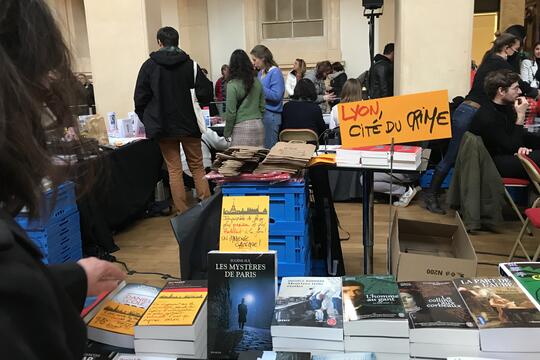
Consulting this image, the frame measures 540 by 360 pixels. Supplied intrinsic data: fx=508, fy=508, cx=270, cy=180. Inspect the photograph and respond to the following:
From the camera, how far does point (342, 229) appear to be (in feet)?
13.4

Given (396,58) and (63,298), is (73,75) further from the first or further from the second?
(396,58)

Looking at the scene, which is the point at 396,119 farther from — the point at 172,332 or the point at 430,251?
the point at 172,332

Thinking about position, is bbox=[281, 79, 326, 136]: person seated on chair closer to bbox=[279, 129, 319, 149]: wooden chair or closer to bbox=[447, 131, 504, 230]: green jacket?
bbox=[279, 129, 319, 149]: wooden chair

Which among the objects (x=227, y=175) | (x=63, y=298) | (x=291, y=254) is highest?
(x=63, y=298)

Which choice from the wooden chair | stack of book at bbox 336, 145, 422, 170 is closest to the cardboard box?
stack of book at bbox 336, 145, 422, 170

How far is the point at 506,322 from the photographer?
122 centimetres

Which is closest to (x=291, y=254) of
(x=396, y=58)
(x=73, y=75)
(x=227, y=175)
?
(x=227, y=175)

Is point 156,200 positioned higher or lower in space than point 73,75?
lower

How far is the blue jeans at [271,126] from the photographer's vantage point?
16.9 feet

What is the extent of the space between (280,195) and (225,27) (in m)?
8.52

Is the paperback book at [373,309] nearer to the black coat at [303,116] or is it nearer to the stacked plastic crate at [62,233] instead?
the stacked plastic crate at [62,233]

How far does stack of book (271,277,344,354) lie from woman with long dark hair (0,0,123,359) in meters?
0.65

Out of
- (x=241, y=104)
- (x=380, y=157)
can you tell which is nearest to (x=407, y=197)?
(x=241, y=104)

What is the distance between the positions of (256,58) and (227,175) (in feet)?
9.53
